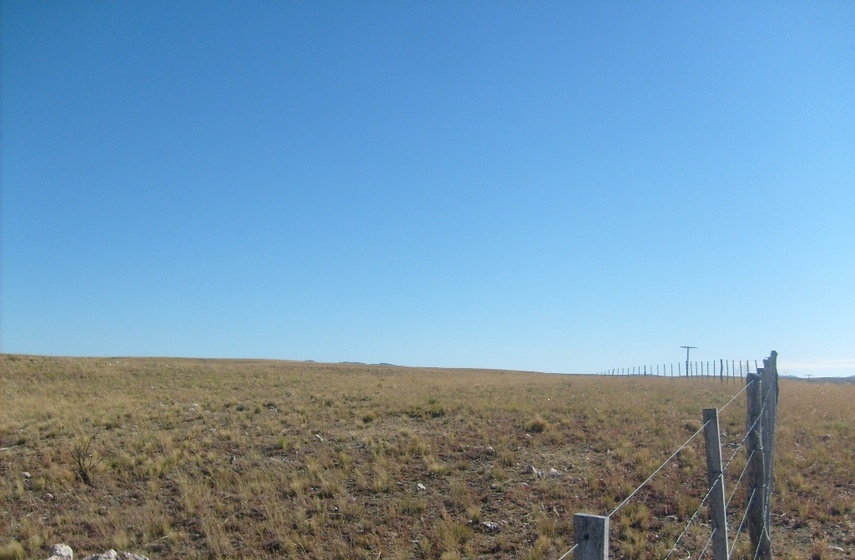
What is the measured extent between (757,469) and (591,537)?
17.3 ft

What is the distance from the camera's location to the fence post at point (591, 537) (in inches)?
126

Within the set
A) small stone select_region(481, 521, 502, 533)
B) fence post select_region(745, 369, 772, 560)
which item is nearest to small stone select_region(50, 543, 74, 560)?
small stone select_region(481, 521, 502, 533)

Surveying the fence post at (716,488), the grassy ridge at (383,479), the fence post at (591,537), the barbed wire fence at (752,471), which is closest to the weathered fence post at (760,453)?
the barbed wire fence at (752,471)

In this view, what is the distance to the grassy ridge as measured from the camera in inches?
392

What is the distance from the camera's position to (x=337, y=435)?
16.7m

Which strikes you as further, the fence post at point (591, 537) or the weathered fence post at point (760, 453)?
the weathered fence post at point (760, 453)

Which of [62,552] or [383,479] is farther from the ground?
[383,479]

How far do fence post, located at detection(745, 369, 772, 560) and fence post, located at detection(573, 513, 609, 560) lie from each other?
4989 mm

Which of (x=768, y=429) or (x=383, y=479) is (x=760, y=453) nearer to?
(x=768, y=429)

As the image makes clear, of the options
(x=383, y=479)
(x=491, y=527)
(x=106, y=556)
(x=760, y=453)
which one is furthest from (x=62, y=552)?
(x=760, y=453)

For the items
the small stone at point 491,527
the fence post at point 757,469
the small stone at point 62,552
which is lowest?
the small stone at point 62,552

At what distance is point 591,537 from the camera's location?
323 centimetres

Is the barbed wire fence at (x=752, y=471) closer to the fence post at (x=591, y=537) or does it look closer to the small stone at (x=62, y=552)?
the fence post at (x=591, y=537)

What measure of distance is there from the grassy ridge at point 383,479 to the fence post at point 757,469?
160 cm
